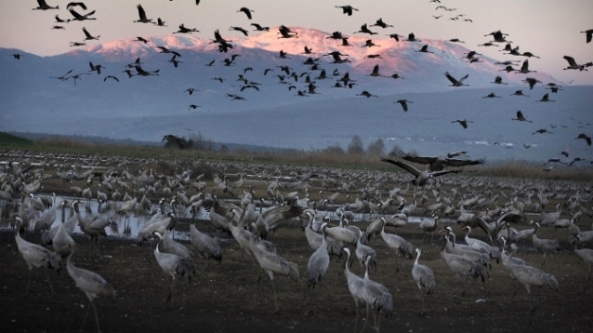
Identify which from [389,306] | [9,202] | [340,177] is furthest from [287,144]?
[389,306]

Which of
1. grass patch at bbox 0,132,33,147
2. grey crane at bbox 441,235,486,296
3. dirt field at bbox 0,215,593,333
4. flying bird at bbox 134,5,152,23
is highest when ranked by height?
flying bird at bbox 134,5,152,23

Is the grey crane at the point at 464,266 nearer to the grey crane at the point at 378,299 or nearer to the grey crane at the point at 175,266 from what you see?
the grey crane at the point at 378,299

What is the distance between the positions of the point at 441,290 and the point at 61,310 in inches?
243

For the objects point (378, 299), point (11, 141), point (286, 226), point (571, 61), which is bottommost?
point (286, 226)

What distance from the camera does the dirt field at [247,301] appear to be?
32.9 ft

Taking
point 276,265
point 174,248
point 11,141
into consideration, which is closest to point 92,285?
point 174,248

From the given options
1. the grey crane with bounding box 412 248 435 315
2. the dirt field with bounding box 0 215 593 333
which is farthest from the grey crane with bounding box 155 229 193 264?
the grey crane with bounding box 412 248 435 315

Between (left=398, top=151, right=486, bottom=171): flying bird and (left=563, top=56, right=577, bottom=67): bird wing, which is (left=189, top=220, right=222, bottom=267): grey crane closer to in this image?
(left=398, top=151, right=486, bottom=171): flying bird

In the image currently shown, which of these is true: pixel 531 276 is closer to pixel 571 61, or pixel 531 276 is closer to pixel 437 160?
pixel 437 160

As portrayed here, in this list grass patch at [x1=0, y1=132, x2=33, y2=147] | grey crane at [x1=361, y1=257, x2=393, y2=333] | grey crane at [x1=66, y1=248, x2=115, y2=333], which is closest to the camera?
grey crane at [x1=66, y1=248, x2=115, y2=333]

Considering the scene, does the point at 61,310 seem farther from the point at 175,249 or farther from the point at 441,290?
the point at 441,290

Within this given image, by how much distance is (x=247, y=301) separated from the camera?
11.5 metres

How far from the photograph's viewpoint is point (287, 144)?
19350cm

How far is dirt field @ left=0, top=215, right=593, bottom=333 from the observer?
395 inches
